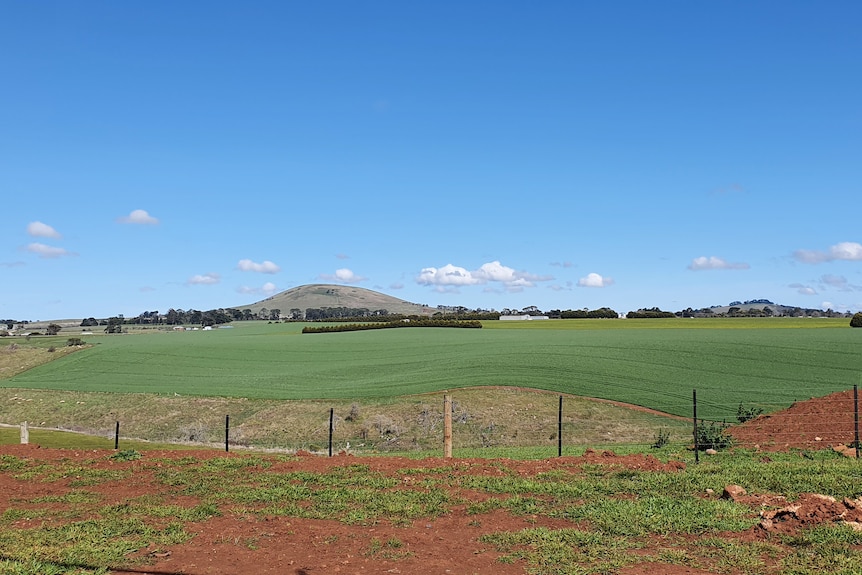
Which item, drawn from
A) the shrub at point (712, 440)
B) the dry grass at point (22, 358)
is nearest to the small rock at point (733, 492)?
the shrub at point (712, 440)

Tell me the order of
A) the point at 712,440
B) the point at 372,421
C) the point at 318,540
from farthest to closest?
1. the point at 372,421
2. the point at 712,440
3. the point at 318,540

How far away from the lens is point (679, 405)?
31.6m

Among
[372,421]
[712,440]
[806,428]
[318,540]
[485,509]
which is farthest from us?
[372,421]

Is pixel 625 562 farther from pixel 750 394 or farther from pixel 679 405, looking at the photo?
pixel 750 394

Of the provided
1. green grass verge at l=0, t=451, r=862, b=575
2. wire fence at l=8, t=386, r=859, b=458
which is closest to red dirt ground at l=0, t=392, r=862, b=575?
green grass verge at l=0, t=451, r=862, b=575

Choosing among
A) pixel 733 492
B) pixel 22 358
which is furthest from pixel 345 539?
pixel 22 358

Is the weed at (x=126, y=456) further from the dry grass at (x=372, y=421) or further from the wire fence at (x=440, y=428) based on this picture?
the dry grass at (x=372, y=421)

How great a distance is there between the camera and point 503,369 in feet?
136

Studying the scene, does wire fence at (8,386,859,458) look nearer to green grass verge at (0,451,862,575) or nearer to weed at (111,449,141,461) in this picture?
weed at (111,449,141,461)

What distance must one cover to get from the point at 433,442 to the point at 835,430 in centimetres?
1565

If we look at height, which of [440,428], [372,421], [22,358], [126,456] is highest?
[126,456]

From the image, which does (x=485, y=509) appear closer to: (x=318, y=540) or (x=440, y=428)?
(x=318, y=540)

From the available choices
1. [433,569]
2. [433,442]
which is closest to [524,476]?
[433,569]

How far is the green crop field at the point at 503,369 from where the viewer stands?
115 ft
